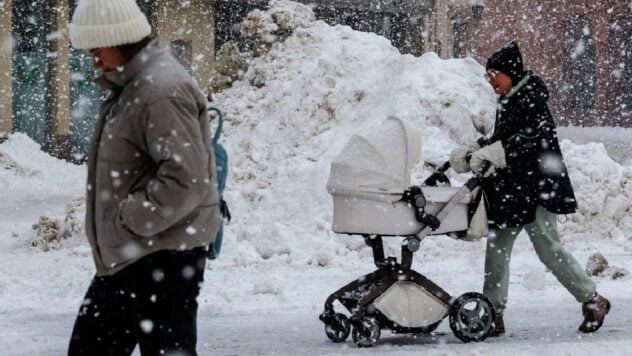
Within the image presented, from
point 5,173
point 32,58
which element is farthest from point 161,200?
point 32,58

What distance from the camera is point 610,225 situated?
1126 centimetres

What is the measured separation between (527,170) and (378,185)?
92cm

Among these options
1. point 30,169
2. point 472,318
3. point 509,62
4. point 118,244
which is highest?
point 509,62

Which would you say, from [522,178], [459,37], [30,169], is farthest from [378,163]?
[459,37]

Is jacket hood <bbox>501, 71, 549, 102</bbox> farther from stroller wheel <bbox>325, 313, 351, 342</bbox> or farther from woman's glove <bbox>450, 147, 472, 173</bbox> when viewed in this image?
stroller wheel <bbox>325, 313, 351, 342</bbox>

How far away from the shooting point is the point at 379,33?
1158 inches

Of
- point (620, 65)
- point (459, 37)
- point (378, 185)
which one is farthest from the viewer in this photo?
point (459, 37)

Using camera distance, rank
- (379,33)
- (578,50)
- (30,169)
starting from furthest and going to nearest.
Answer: (578,50) < (379,33) < (30,169)

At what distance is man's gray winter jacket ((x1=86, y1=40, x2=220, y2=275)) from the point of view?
268 centimetres

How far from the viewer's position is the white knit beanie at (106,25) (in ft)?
9.19

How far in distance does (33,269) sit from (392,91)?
5.45 meters

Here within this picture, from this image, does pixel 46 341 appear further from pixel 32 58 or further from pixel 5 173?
pixel 32 58

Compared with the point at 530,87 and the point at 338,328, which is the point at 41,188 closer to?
the point at 338,328

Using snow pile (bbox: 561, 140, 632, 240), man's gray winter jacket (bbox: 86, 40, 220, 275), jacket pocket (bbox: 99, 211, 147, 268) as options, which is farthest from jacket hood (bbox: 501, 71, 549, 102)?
snow pile (bbox: 561, 140, 632, 240)
